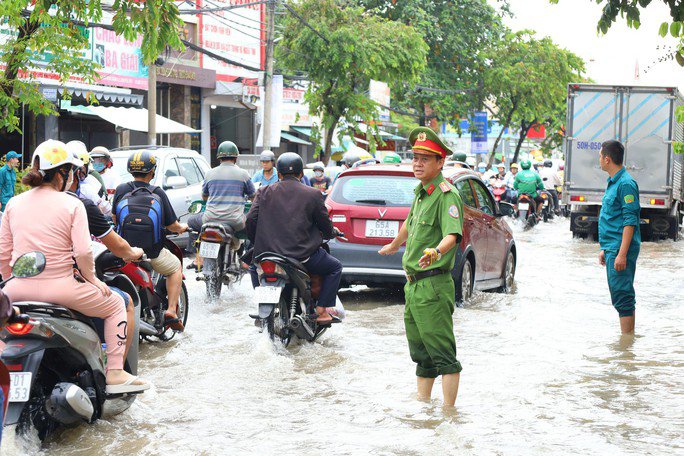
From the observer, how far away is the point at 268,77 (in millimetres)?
28297

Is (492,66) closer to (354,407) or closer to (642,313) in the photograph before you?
(642,313)

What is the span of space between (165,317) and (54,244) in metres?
3.46

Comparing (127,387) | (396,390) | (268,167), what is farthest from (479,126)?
(127,387)

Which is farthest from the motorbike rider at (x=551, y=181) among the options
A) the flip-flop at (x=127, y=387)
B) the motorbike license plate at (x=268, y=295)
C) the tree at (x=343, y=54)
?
the flip-flop at (x=127, y=387)

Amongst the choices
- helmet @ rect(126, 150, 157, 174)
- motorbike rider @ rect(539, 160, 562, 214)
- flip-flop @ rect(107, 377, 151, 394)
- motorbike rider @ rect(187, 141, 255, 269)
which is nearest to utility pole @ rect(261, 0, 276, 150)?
motorbike rider @ rect(539, 160, 562, 214)

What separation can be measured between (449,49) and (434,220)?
124 feet

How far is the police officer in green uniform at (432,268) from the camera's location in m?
6.35

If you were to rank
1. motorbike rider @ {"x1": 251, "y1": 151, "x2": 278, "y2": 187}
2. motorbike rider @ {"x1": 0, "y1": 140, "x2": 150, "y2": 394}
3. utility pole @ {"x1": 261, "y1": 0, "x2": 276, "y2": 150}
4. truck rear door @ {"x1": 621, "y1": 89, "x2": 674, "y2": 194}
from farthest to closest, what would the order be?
utility pole @ {"x1": 261, "y1": 0, "x2": 276, "y2": 150}
truck rear door @ {"x1": 621, "y1": 89, "x2": 674, "y2": 194}
motorbike rider @ {"x1": 251, "y1": 151, "x2": 278, "y2": 187}
motorbike rider @ {"x1": 0, "y1": 140, "x2": 150, "y2": 394}

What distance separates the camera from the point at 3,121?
1409cm

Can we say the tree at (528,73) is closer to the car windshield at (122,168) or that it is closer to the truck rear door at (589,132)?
the truck rear door at (589,132)

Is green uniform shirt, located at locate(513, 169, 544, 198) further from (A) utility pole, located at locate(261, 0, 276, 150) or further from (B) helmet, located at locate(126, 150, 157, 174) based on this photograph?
(B) helmet, located at locate(126, 150, 157, 174)

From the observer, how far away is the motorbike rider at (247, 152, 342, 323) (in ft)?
27.8

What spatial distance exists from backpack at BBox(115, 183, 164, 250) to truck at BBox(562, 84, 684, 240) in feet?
48.5

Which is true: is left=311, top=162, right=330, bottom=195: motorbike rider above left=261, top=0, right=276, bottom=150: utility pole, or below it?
below
